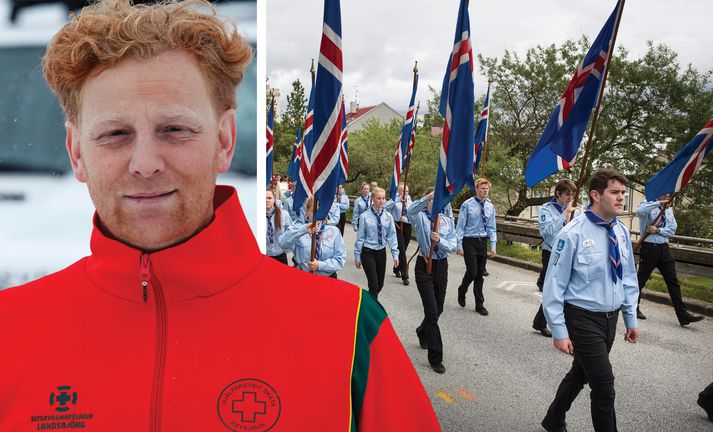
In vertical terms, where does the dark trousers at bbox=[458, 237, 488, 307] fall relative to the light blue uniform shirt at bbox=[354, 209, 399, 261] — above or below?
below

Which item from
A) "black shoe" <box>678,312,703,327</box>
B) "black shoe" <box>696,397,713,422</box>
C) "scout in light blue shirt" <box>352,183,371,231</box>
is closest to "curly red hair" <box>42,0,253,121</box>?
"black shoe" <box>696,397,713,422</box>

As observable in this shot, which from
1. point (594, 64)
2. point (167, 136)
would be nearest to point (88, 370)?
point (167, 136)

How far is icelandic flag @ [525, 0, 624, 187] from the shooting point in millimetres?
5883

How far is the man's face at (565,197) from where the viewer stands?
8598 mm

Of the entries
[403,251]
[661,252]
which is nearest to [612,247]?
[661,252]

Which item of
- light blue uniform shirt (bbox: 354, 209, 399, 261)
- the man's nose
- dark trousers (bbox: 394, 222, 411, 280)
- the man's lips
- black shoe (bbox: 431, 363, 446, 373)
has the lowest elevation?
black shoe (bbox: 431, 363, 446, 373)

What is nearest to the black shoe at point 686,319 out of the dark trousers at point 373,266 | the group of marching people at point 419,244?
the group of marching people at point 419,244

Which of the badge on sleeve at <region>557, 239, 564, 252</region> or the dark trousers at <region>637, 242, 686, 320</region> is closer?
the badge on sleeve at <region>557, 239, 564, 252</region>

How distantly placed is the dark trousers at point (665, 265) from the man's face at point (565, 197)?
1.41m

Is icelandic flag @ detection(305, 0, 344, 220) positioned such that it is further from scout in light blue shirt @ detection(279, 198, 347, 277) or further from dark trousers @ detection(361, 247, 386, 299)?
dark trousers @ detection(361, 247, 386, 299)

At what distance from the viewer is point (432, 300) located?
6602 mm

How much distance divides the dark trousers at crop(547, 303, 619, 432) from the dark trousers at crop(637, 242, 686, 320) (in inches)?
195

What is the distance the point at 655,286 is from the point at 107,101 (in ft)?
38.8

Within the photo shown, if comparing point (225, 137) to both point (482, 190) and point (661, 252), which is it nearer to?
point (482, 190)
